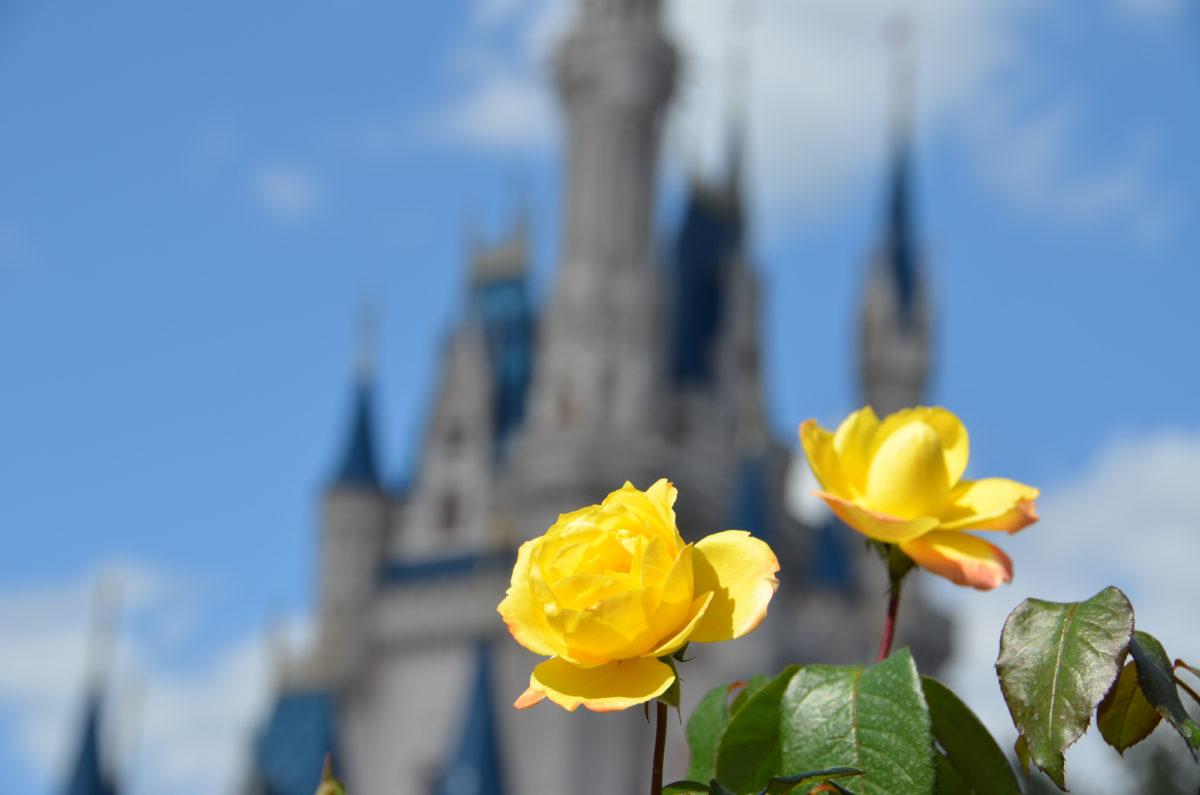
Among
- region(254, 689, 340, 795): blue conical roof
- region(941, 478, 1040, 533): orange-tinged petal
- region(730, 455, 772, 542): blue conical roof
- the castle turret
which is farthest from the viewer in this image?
the castle turret

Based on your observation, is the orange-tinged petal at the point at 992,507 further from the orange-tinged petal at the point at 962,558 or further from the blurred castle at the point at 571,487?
the blurred castle at the point at 571,487

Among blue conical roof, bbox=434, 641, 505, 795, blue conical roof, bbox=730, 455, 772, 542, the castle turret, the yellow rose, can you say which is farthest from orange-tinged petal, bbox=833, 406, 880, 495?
the castle turret

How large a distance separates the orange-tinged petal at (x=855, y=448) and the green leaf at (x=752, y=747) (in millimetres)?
207

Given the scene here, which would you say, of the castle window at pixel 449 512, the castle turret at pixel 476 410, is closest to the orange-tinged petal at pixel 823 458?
the castle turret at pixel 476 410

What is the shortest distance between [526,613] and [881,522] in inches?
11.2

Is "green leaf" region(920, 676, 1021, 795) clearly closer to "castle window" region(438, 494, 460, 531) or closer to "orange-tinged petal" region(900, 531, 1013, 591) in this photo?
"orange-tinged petal" region(900, 531, 1013, 591)

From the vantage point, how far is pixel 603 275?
35.7m

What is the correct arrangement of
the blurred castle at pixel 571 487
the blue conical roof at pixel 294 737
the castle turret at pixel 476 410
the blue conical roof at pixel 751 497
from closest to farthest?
1. the blurred castle at pixel 571 487
2. the blue conical roof at pixel 294 737
3. the blue conical roof at pixel 751 497
4. the castle turret at pixel 476 410

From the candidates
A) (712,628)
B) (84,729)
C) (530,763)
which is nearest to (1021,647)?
(712,628)

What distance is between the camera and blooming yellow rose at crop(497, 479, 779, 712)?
48.8 inches

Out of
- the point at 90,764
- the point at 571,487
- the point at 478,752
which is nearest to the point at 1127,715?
the point at 478,752

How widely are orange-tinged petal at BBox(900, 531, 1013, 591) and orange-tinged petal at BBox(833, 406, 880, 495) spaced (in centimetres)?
9

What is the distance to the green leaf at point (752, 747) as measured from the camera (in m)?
1.38

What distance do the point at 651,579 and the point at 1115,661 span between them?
31 cm
